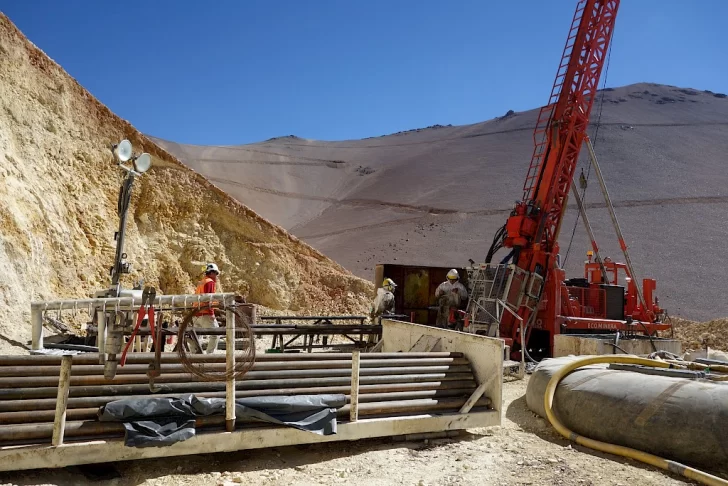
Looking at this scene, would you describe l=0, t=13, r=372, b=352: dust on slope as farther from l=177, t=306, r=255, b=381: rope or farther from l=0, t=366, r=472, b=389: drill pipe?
l=177, t=306, r=255, b=381: rope

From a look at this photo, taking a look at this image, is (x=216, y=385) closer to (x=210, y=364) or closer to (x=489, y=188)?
(x=210, y=364)

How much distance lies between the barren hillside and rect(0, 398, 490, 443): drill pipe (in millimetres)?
26931

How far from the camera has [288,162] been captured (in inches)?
3150

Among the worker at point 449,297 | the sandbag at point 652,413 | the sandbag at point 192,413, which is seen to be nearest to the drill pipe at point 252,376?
the sandbag at point 192,413

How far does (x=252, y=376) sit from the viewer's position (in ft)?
17.8

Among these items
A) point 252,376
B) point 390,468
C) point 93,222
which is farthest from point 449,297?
point 93,222

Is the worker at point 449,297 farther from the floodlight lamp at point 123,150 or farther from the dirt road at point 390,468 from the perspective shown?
the floodlight lamp at point 123,150

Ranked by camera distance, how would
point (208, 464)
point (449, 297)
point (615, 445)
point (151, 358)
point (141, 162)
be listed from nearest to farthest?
1. point (208, 464)
2. point (151, 358)
3. point (615, 445)
4. point (141, 162)
5. point (449, 297)

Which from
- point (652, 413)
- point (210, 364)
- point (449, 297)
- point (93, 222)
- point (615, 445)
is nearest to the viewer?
point (210, 364)

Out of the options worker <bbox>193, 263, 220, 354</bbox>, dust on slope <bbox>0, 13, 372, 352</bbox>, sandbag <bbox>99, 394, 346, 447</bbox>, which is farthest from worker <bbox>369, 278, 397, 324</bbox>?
dust on slope <bbox>0, 13, 372, 352</bbox>

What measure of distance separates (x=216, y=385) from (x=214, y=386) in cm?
2

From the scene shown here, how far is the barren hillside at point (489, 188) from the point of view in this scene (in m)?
38.0

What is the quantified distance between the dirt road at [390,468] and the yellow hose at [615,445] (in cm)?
9

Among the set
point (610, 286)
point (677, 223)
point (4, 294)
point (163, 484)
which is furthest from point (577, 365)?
point (677, 223)
